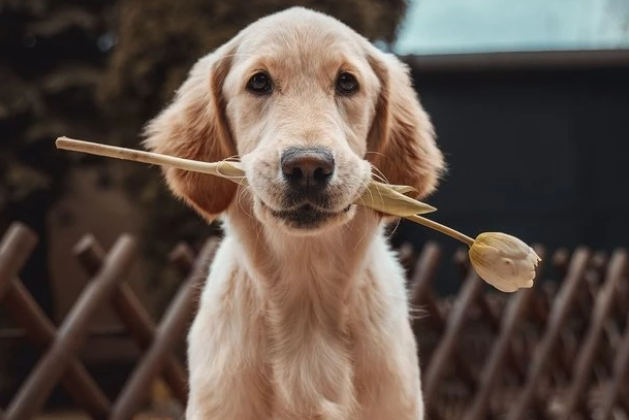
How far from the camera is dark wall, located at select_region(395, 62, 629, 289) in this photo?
8195mm

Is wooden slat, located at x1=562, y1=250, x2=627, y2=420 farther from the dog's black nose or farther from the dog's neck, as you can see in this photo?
the dog's black nose

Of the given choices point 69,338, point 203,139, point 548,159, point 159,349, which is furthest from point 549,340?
point 203,139

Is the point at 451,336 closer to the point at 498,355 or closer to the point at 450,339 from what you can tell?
the point at 450,339

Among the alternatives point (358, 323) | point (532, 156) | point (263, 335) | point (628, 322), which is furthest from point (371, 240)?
point (532, 156)

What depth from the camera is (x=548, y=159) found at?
27.7 ft

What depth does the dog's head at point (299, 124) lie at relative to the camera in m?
1.99

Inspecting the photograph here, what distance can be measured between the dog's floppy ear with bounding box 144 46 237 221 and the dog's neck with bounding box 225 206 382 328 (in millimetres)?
72

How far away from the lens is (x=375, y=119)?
248 centimetres

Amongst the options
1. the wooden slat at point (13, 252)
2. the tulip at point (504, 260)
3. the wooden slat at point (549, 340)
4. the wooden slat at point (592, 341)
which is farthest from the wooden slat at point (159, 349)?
the wooden slat at point (592, 341)

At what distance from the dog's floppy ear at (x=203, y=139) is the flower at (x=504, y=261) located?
712mm

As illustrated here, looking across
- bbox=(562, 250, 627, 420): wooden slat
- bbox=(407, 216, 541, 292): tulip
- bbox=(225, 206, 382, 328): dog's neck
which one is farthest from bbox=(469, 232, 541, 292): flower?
bbox=(562, 250, 627, 420): wooden slat

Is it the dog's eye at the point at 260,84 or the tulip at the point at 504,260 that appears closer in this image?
the tulip at the point at 504,260

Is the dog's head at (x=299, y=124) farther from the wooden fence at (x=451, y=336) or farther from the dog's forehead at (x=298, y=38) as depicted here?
the wooden fence at (x=451, y=336)

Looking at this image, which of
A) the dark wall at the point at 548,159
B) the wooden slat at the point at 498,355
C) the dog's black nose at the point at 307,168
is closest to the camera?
the dog's black nose at the point at 307,168
